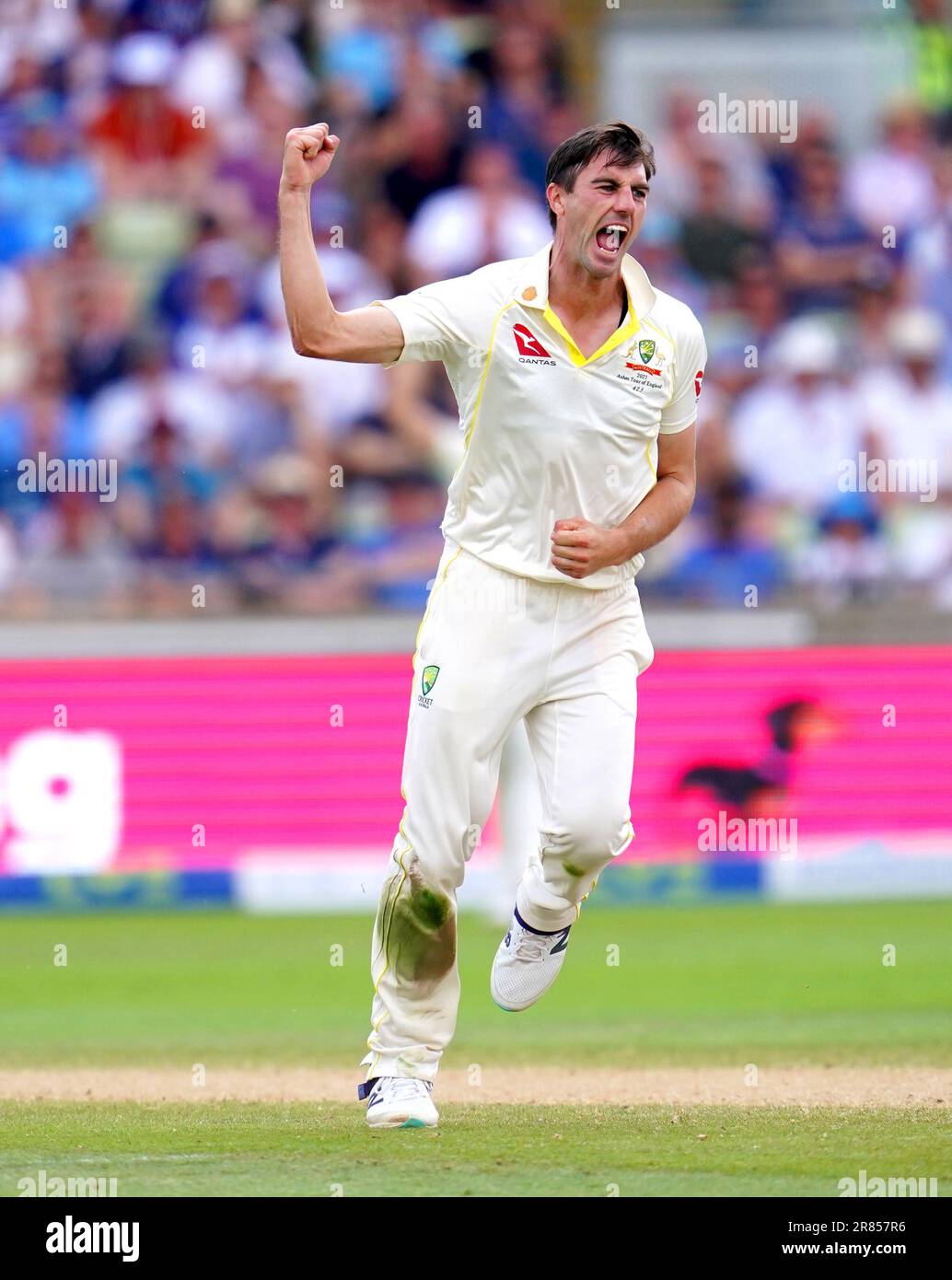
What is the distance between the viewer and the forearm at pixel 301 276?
593 cm

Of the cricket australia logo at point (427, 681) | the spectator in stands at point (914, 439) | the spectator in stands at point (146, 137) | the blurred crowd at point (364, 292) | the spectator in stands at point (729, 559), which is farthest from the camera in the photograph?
the spectator in stands at point (146, 137)

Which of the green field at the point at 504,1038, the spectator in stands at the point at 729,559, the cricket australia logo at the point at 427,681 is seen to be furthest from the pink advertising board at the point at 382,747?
the cricket australia logo at the point at 427,681

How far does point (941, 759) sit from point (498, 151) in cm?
518

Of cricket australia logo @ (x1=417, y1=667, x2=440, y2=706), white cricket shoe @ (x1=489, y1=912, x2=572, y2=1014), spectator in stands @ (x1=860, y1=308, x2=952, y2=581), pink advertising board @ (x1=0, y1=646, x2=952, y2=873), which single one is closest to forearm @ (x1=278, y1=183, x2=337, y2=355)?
cricket australia logo @ (x1=417, y1=667, x2=440, y2=706)

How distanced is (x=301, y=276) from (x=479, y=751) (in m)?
1.46

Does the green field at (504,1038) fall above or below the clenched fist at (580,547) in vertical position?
below

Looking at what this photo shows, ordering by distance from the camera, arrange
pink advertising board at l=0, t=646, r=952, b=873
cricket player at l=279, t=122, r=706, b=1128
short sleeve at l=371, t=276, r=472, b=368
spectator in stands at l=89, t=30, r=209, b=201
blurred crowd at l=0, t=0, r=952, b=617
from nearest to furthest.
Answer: short sleeve at l=371, t=276, r=472, b=368, cricket player at l=279, t=122, r=706, b=1128, pink advertising board at l=0, t=646, r=952, b=873, blurred crowd at l=0, t=0, r=952, b=617, spectator in stands at l=89, t=30, r=209, b=201

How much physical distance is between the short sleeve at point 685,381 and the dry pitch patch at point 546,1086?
218 cm

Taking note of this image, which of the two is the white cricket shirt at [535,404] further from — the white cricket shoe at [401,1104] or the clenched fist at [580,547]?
the white cricket shoe at [401,1104]

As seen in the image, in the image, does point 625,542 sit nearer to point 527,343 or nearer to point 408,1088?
point 527,343

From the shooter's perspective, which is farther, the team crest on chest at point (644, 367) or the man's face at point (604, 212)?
the team crest on chest at point (644, 367)

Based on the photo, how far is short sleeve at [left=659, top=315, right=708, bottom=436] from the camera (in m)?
6.64

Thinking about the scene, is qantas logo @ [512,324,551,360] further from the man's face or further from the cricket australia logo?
the cricket australia logo

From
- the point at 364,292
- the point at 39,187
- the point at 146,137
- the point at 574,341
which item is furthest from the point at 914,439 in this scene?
the point at 574,341
